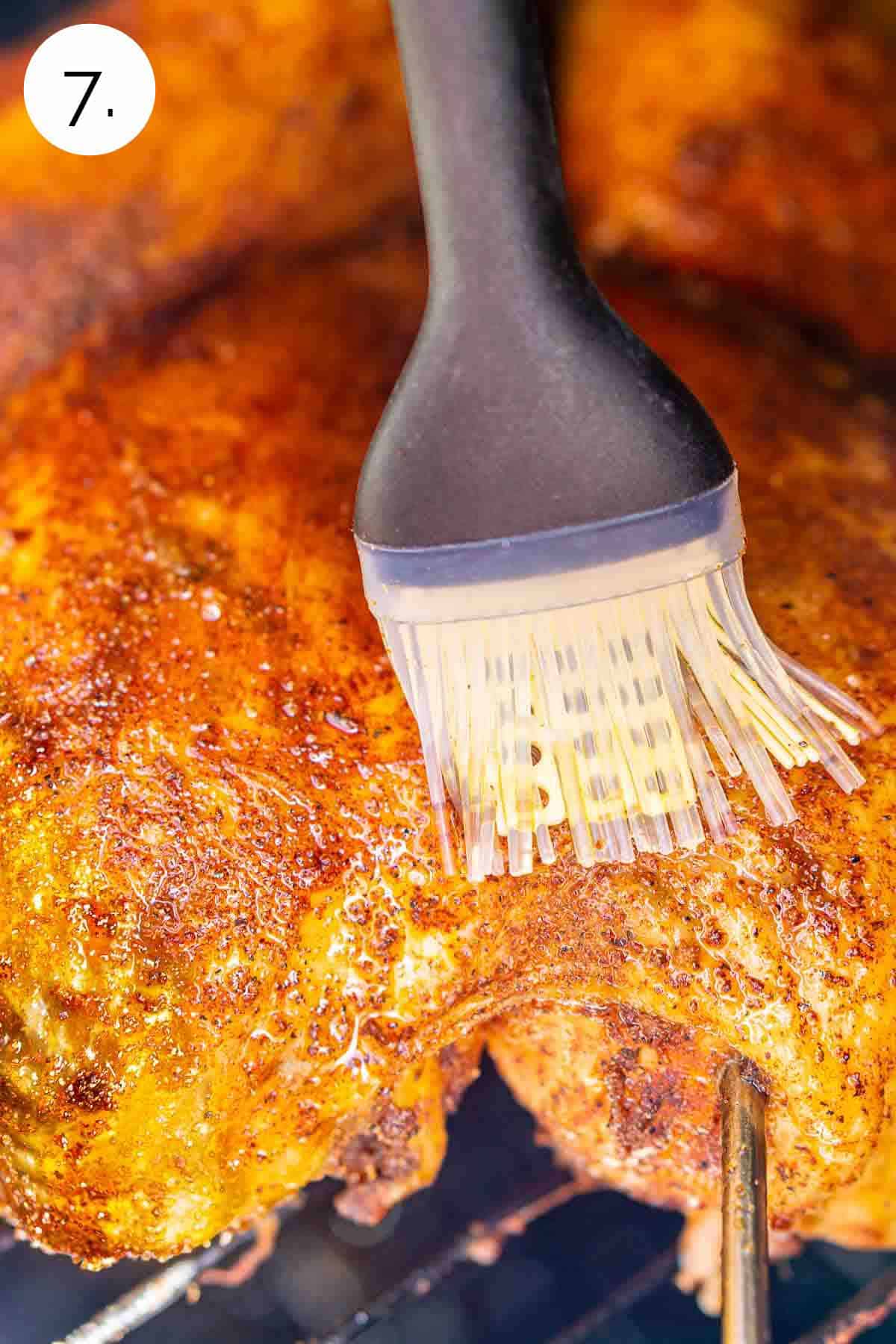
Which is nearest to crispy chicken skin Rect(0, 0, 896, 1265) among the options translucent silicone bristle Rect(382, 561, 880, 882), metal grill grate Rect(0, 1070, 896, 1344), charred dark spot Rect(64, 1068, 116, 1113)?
charred dark spot Rect(64, 1068, 116, 1113)

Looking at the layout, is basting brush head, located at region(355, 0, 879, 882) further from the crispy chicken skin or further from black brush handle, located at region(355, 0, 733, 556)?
the crispy chicken skin

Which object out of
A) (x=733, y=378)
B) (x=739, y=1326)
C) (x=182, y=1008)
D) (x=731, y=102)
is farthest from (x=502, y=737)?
(x=731, y=102)

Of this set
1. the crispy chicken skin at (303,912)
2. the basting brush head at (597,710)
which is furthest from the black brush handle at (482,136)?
the crispy chicken skin at (303,912)

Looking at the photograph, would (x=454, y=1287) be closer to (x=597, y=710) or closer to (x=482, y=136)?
(x=597, y=710)

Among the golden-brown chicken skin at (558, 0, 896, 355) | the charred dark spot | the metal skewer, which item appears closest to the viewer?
the metal skewer

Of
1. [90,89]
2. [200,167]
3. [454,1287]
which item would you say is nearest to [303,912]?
[454,1287]
